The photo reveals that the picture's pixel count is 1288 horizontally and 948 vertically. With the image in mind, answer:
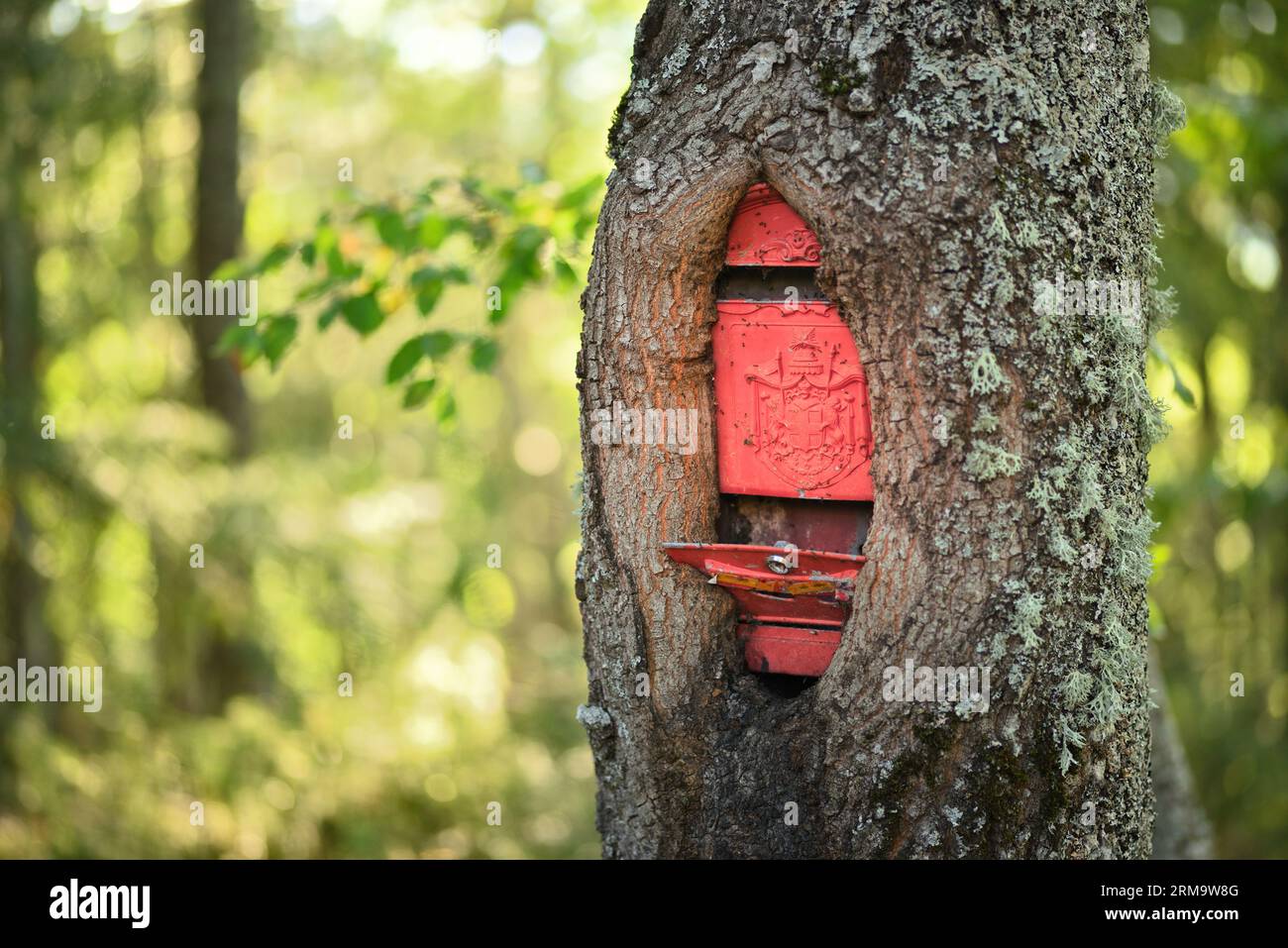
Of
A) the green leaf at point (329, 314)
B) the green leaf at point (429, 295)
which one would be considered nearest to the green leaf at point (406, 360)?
the green leaf at point (429, 295)

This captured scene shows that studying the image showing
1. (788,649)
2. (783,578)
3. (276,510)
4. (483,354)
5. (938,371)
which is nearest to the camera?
(938,371)

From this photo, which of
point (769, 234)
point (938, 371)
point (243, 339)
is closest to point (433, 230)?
point (243, 339)

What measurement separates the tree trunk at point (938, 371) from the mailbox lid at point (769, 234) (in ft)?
0.17

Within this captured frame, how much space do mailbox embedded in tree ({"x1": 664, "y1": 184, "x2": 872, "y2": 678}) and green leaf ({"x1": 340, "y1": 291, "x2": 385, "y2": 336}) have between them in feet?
4.93

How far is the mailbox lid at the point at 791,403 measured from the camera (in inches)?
77.7

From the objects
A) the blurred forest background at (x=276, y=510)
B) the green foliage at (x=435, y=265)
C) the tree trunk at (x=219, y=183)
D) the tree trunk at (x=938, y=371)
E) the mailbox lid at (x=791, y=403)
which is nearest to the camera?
the tree trunk at (x=938, y=371)

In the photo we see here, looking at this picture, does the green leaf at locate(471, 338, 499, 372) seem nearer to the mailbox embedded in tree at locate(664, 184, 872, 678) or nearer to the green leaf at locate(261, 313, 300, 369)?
the green leaf at locate(261, 313, 300, 369)

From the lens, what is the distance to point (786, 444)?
204 centimetres

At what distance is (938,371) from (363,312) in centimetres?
197

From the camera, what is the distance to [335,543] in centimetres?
607

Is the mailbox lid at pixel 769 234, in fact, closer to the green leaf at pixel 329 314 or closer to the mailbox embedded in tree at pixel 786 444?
the mailbox embedded in tree at pixel 786 444

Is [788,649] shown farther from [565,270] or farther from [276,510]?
[276,510]
